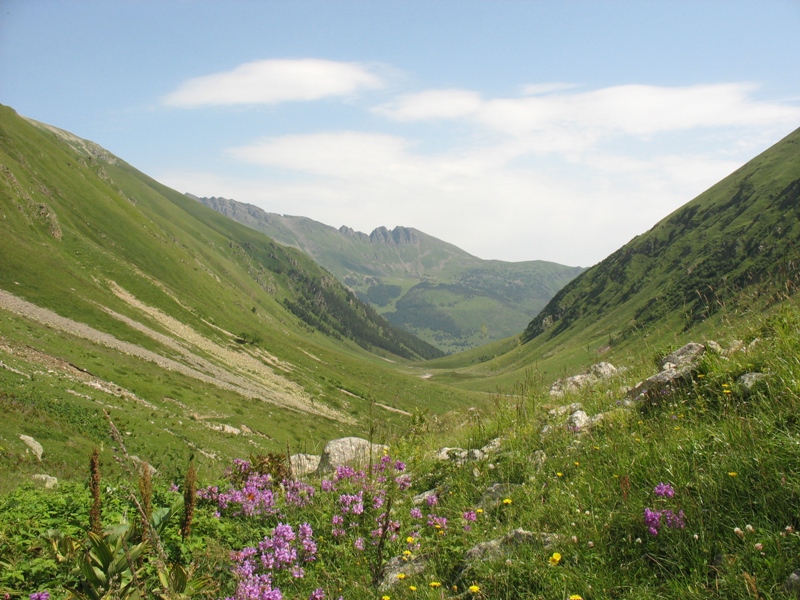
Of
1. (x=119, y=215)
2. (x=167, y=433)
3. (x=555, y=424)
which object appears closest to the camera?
(x=555, y=424)

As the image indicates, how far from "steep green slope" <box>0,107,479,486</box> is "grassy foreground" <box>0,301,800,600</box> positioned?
6.17 ft

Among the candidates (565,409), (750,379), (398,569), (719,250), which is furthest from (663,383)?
(719,250)

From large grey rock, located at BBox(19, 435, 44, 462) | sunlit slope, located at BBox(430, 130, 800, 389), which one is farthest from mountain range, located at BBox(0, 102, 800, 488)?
sunlit slope, located at BBox(430, 130, 800, 389)

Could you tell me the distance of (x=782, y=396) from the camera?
18.4 ft

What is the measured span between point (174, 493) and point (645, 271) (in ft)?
705

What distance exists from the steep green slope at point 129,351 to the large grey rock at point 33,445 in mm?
387

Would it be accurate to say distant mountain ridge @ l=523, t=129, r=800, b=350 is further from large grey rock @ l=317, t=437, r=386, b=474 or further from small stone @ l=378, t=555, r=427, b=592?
small stone @ l=378, t=555, r=427, b=592

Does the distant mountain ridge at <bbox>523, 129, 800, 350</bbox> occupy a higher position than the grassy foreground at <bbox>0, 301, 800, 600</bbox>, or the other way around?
the distant mountain ridge at <bbox>523, 129, 800, 350</bbox>

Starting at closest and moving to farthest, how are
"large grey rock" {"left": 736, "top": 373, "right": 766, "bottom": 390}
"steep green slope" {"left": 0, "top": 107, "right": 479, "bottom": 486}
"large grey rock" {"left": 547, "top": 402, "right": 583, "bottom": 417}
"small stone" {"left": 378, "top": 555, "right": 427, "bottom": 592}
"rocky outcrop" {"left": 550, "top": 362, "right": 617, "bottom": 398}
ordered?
"small stone" {"left": 378, "top": 555, "right": 427, "bottom": 592} < "large grey rock" {"left": 736, "top": 373, "right": 766, "bottom": 390} < "large grey rock" {"left": 547, "top": 402, "right": 583, "bottom": 417} < "rocky outcrop" {"left": 550, "top": 362, "right": 617, "bottom": 398} < "steep green slope" {"left": 0, "top": 107, "right": 479, "bottom": 486}

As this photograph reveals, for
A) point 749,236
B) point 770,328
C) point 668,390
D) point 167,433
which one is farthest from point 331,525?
point 749,236

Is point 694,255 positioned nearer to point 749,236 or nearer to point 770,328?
point 749,236

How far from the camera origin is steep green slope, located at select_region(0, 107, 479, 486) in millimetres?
28641

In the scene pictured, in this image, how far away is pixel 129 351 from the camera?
2083 inches

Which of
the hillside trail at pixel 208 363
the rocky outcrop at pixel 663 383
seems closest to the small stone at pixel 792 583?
the rocky outcrop at pixel 663 383
